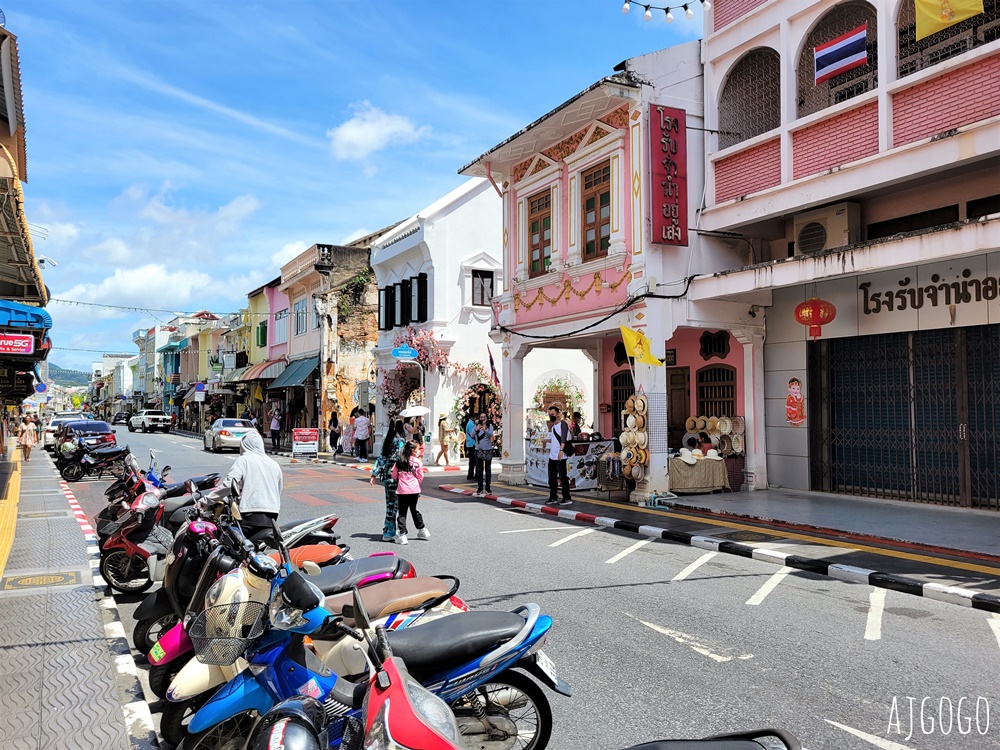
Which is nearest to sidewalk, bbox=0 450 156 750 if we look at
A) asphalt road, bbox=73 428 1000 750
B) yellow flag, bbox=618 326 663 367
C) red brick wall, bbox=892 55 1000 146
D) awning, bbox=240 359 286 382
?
asphalt road, bbox=73 428 1000 750

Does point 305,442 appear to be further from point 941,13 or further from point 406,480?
point 941,13

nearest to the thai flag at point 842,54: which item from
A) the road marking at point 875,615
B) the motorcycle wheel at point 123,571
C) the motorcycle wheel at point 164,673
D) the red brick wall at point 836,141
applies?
the red brick wall at point 836,141

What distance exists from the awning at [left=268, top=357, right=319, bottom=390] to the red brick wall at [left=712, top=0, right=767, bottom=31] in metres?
23.6

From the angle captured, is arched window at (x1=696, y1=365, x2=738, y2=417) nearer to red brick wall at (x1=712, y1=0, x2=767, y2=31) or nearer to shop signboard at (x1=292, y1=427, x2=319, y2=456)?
red brick wall at (x1=712, y1=0, x2=767, y2=31)

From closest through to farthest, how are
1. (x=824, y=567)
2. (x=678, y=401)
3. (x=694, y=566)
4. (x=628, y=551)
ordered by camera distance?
(x=824, y=567) < (x=694, y=566) < (x=628, y=551) < (x=678, y=401)

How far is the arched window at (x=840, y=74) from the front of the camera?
39.9 ft

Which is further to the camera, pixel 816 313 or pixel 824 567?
pixel 816 313

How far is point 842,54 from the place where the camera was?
1159 centimetres

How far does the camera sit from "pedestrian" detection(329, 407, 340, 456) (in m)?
29.3

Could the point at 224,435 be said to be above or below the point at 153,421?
below

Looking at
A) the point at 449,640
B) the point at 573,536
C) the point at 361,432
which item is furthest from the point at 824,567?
the point at 361,432

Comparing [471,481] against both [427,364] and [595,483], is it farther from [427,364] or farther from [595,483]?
[427,364]

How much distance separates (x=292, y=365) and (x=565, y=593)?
105 feet

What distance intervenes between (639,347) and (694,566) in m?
5.45
